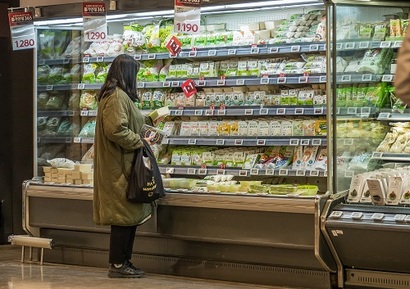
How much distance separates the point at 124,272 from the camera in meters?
6.73

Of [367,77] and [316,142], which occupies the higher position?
[367,77]

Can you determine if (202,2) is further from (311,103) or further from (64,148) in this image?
(64,148)

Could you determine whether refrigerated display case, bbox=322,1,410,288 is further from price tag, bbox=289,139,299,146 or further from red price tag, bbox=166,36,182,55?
red price tag, bbox=166,36,182,55

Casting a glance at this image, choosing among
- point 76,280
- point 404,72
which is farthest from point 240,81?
point 404,72

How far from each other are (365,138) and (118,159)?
1936mm

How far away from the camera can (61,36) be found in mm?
7668

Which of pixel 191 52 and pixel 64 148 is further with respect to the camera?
pixel 64 148

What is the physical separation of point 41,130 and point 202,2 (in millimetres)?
2216

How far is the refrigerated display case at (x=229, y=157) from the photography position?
6.18m

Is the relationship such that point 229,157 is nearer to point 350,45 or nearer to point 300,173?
point 300,173

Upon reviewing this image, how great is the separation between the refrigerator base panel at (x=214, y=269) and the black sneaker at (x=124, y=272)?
0.94ft

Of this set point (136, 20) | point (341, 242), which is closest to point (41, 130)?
Result: point (136, 20)

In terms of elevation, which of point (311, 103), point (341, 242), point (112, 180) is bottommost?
point (341, 242)

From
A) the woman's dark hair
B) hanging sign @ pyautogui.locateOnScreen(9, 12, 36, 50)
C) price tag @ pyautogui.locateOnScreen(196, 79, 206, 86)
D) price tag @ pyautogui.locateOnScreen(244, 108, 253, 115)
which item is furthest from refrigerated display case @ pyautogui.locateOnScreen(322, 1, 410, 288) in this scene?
hanging sign @ pyautogui.locateOnScreen(9, 12, 36, 50)
